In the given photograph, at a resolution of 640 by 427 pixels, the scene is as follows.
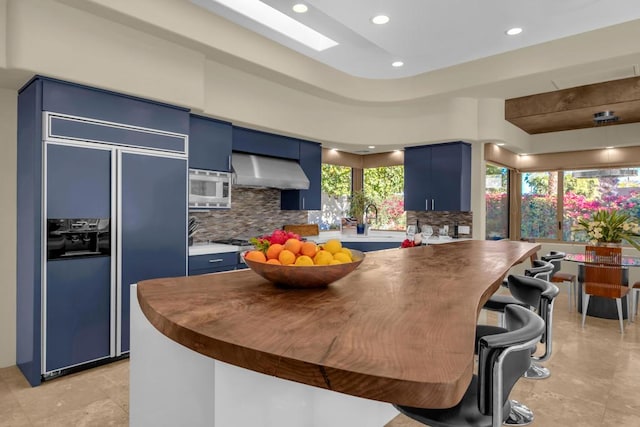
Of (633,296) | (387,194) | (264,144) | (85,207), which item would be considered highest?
(264,144)

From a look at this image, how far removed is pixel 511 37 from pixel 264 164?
2977mm

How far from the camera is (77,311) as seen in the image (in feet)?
9.34

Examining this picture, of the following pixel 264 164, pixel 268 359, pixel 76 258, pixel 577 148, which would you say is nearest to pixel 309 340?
pixel 268 359

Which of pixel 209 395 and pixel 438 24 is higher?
pixel 438 24

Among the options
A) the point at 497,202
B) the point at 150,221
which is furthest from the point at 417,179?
the point at 150,221

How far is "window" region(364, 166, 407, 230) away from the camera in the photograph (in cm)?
647

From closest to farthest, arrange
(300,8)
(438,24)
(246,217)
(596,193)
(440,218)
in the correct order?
(300,8)
(438,24)
(246,217)
(440,218)
(596,193)

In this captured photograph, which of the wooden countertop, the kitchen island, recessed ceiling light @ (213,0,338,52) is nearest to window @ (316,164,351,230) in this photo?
recessed ceiling light @ (213,0,338,52)

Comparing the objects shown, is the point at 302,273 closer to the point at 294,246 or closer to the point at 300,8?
the point at 294,246

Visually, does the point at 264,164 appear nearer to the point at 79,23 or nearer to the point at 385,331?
the point at 79,23

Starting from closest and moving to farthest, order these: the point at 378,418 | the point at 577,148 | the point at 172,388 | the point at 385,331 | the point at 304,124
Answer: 1. the point at 385,331
2. the point at 172,388
3. the point at 378,418
4. the point at 304,124
5. the point at 577,148

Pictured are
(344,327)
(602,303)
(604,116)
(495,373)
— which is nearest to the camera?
(344,327)

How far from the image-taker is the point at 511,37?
12.4 ft

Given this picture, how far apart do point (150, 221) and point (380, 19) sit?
2653 mm
